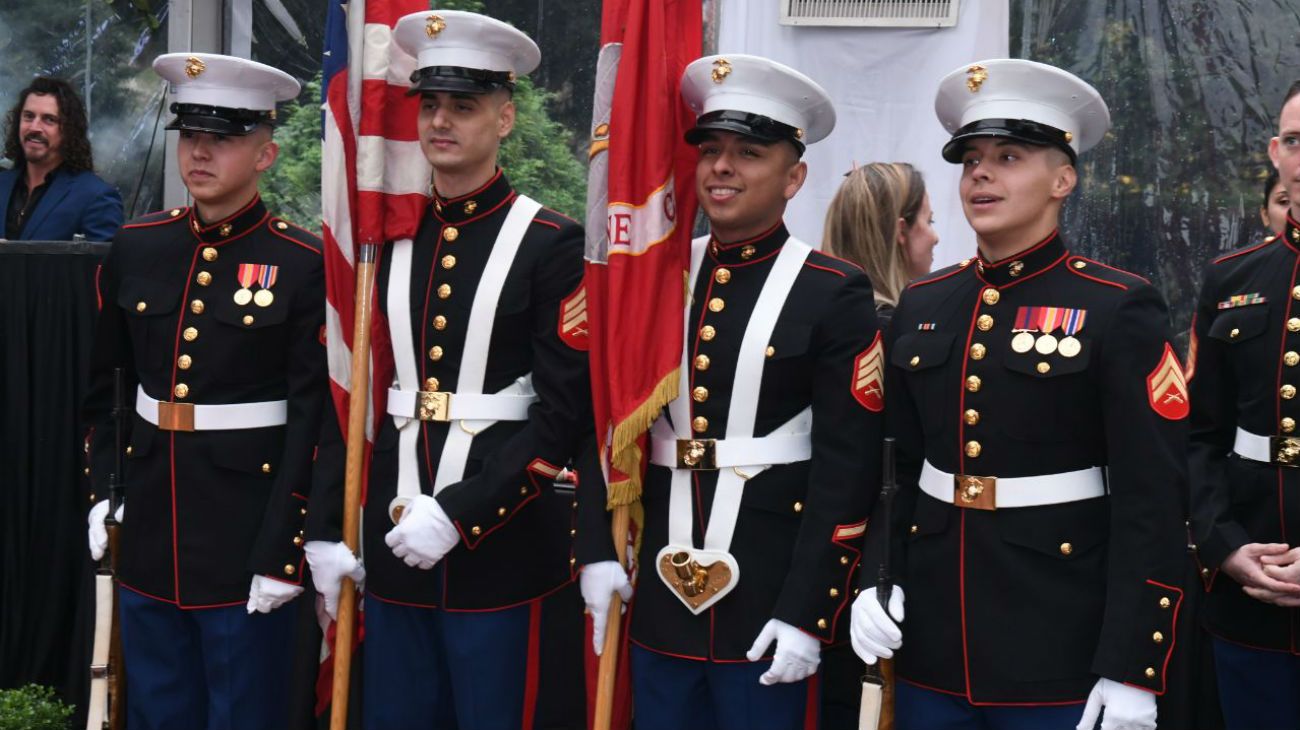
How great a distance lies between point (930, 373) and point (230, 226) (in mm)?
1873

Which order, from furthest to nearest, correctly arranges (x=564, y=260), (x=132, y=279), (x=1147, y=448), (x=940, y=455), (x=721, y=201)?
(x=132, y=279) < (x=564, y=260) < (x=721, y=201) < (x=940, y=455) < (x=1147, y=448)

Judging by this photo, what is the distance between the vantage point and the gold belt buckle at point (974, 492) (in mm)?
2705

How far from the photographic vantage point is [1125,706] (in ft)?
8.16

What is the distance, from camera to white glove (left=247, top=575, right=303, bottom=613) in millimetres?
3426

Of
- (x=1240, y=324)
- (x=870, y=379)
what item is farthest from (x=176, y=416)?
(x=1240, y=324)

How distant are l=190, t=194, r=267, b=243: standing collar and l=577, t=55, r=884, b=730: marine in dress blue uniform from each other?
49.3 inches

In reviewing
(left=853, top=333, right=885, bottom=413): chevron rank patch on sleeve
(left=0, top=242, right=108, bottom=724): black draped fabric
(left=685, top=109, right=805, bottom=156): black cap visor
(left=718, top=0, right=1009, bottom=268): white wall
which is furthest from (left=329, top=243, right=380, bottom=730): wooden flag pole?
(left=718, top=0, right=1009, bottom=268): white wall

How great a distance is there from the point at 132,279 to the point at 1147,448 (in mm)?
2535

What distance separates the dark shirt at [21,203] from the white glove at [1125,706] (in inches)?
177

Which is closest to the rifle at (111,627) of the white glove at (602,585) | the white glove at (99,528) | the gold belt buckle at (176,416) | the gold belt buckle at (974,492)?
the white glove at (99,528)

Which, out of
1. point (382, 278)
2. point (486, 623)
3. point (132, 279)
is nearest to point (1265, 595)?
point (486, 623)

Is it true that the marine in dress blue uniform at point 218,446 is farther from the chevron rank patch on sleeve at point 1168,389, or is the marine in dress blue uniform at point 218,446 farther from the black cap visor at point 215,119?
the chevron rank patch on sleeve at point 1168,389

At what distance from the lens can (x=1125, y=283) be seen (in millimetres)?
2672

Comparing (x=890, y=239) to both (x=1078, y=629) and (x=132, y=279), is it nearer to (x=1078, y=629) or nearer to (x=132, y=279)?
(x=1078, y=629)
